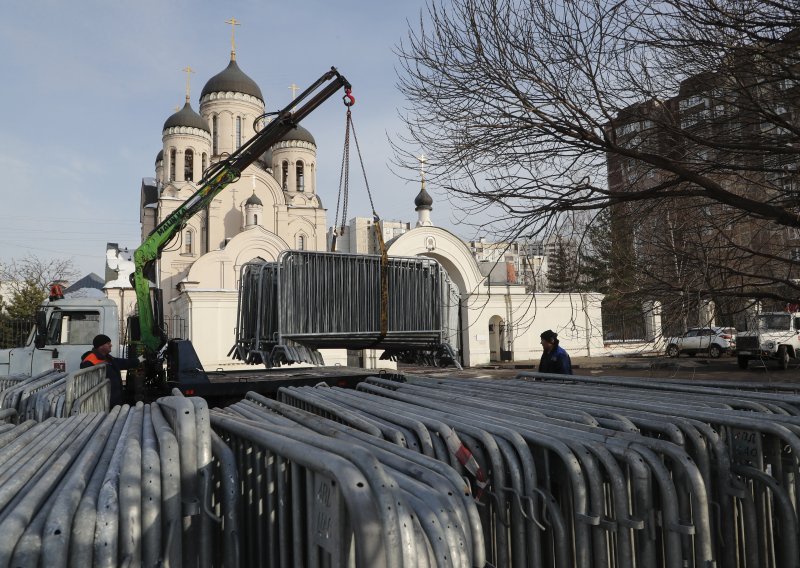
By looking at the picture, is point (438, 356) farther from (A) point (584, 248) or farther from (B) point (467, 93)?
(B) point (467, 93)

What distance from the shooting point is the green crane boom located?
38.0ft

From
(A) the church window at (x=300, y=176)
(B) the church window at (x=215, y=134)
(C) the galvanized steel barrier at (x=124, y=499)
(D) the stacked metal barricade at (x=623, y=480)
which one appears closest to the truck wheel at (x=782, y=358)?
(D) the stacked metal barricade at (x=623, y=480)

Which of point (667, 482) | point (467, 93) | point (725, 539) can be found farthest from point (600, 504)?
point (467, 93)

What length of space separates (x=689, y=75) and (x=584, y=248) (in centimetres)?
218

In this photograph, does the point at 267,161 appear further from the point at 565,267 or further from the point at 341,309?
the point at 565,267

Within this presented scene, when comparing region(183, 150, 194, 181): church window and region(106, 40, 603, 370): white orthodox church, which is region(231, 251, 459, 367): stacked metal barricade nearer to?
region(106, 40, 603, 370): white orthodox church

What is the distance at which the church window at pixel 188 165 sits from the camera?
3928 centimetres

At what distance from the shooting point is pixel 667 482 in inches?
95.2

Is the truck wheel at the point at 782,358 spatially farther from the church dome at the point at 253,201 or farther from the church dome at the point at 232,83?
the church dome at the point at 232,83

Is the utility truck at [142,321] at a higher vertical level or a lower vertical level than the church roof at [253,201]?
lower

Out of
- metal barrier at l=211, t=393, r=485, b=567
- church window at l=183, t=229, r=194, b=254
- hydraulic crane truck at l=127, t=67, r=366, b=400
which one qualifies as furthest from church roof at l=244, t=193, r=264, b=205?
metal barrier at l=211, t=393, r=485, b=567

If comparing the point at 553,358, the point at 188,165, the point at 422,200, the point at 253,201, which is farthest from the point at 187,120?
the point at 553,358

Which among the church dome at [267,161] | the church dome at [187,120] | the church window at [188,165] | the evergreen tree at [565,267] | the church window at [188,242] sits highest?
the church dome at [187,120]

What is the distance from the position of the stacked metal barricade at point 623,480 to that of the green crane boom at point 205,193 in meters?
9.54
